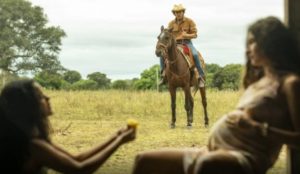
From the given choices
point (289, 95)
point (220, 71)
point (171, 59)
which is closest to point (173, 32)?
point (171, 59)

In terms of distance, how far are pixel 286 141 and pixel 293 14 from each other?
60 centimetres

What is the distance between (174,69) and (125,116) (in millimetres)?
953

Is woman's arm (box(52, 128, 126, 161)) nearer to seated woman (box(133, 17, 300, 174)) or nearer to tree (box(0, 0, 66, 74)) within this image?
seated woman (box(133, 17, 300, 174))

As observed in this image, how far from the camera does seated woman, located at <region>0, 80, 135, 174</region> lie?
1.96 metres

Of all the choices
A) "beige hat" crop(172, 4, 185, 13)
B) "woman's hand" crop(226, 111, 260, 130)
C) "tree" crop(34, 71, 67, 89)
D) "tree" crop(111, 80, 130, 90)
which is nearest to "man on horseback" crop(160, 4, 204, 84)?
"beige hat" crop(172, 4, 185, 13)

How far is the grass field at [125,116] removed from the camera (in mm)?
6141

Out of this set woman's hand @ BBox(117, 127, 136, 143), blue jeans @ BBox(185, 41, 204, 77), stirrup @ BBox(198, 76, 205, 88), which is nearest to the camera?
woman's hand @ BBox(117, 127, 136, 143)

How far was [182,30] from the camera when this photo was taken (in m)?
7.74

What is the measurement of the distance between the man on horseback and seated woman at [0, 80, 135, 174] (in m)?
5.63

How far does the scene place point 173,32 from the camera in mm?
7691

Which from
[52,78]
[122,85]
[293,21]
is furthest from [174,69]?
[293,21]

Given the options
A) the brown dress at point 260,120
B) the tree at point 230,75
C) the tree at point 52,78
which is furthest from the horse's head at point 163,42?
the brown dress at point 260,120

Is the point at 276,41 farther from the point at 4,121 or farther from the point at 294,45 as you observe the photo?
the point at 4,121

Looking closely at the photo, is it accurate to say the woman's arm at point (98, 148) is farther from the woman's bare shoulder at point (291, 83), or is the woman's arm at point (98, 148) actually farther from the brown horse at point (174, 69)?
→ the brown horse at point (174, 69)
